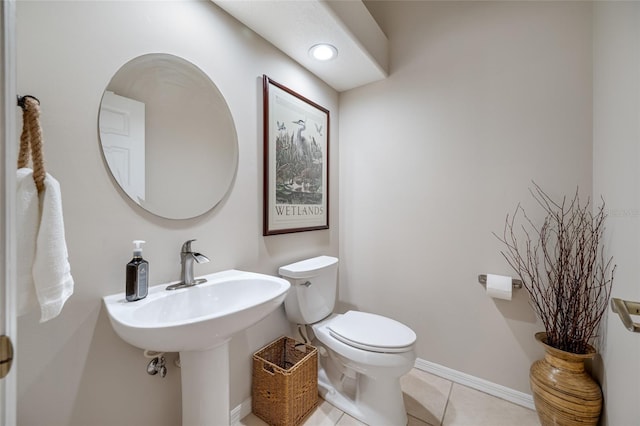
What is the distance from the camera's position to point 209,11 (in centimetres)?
127

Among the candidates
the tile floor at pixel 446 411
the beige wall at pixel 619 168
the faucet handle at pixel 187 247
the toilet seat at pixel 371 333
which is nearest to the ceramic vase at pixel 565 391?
the beige wall at pixel 619 168

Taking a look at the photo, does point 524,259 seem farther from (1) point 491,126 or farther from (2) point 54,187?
(2) point 54,187

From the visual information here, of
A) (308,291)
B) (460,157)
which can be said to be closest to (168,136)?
(308,291)

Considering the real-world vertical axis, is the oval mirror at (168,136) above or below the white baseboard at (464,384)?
above

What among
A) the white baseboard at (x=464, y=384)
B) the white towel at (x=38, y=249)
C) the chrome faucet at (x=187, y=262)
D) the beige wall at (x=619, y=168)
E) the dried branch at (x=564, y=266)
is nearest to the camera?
the white towel at (x=38, y=249)

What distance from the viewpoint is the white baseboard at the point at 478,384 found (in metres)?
1.53

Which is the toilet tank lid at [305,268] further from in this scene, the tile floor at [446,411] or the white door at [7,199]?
the white door at [7,199]

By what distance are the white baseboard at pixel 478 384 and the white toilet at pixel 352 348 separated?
1.76ft

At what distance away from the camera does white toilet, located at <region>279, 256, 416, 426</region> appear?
1295 millimetres

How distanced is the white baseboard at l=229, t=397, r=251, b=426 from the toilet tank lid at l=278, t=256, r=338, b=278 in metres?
0.70

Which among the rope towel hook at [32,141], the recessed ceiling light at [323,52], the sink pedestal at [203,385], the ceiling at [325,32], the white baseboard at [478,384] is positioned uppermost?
the ceiling at [325,32]

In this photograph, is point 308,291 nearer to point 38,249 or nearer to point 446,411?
point 446,411

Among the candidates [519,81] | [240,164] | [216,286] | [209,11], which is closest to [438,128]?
[519,81]

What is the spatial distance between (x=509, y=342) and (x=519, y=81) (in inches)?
60.1
